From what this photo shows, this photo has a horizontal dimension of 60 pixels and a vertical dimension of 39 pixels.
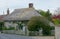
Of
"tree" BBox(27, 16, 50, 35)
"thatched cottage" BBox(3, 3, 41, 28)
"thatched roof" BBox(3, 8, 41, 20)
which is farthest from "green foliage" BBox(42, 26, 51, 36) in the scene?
"thatched roof" BBox(3, 8, 41, 20)

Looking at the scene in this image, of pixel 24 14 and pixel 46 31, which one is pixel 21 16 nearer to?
pixel 24 14

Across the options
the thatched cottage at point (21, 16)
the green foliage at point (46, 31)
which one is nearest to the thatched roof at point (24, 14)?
the thatched cottage at point (21, 16)

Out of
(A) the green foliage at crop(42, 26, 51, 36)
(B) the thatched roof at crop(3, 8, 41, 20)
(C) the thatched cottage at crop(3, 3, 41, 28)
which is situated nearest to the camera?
(A) the green foliage at crop(42, 26, 51, 36)

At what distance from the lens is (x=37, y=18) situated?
41125 mm

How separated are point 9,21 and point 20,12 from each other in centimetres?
429

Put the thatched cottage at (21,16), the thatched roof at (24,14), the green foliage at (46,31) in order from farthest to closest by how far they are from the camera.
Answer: the thatched roof at (24,14)
the thatched cottage at (21,16)
the green foliage at (46,31)

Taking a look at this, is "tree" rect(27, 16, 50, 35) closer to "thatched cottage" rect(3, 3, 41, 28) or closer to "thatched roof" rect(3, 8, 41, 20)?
"thatched cottage" rect(3, 3, 41, 28)

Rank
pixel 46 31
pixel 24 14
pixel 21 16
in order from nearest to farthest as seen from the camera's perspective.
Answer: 1. pixel 46 31
2. pixel 21 16
3. pixel 24 14

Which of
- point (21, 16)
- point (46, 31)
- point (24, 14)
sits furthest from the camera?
point (24, 14)

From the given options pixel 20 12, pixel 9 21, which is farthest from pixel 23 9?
pixel 9 21

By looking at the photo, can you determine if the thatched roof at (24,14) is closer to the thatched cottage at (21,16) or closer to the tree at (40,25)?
the thatched cottage at (21,16)

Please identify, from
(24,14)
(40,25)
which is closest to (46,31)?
(40,25)

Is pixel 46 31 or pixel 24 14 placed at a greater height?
pixel 24 14

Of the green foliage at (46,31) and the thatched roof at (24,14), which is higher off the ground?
the thatched roof at (24,14)
